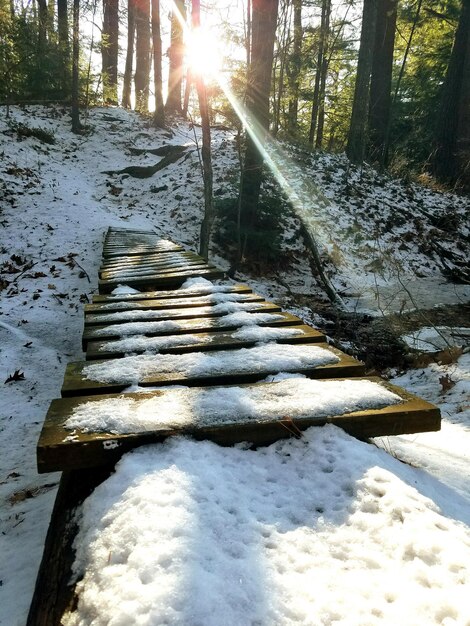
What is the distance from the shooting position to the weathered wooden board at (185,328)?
103 inches

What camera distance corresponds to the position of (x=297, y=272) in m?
9.41

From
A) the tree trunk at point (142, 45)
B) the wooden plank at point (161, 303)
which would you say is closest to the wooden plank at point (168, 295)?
the wooden plank at point (161, 303)

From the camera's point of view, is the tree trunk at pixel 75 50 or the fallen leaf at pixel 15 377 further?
the tree trunk at pixel 75 50

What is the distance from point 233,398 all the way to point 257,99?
9113 millimetres

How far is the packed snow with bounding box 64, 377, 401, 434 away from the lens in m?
1.45

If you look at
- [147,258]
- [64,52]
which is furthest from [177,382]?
[64,52]

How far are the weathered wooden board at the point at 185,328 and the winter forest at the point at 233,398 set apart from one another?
3cm

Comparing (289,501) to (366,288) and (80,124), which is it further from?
(80,124)

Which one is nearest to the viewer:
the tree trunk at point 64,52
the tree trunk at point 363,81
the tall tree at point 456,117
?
the tree trunk at point 363,81

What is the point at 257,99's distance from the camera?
928 cm

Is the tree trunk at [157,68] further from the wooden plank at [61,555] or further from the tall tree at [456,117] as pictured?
the wooden plank at [61,555]

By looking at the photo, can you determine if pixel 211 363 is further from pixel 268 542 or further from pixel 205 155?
pixel 205 155

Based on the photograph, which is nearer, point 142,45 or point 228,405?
point 228,405

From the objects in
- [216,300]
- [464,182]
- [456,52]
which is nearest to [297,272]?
[216,300]
